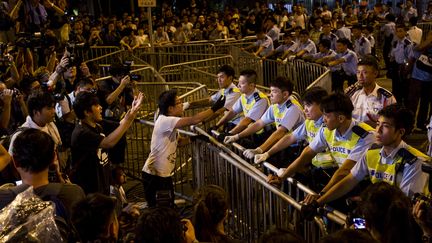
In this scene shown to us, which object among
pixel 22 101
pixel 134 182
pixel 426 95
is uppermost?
pixel 22 101

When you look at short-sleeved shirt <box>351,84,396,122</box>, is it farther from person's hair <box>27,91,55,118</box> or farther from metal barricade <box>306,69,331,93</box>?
person's hair <box>27,91,55,118</box>

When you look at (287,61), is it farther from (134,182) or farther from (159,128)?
(159,128)

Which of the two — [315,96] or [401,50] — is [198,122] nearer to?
[315,96]

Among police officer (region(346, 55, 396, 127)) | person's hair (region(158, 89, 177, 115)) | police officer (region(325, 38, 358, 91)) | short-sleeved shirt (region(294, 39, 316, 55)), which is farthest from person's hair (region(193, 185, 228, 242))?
short-sleeved shirt (region(294, 39, 316, 55))

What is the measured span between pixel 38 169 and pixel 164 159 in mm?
2715

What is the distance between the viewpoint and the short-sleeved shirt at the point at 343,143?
4.80 meters

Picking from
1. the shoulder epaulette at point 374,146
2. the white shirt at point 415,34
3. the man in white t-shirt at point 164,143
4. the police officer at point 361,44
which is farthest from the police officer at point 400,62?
the shoulder epaulette at point 374,146

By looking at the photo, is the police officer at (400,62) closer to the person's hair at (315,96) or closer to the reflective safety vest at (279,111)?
the reflective safety vest at (279,111)

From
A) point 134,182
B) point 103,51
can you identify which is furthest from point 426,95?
point 103,51

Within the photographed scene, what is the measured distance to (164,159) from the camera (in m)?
6.21

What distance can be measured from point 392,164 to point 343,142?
78cm

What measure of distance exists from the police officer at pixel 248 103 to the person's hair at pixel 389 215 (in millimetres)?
3887

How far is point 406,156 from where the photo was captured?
418cm

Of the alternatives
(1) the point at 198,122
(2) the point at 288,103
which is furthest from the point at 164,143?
(2) the point at 288,103
